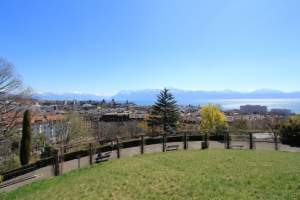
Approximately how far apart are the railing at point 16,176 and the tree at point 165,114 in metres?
18.9

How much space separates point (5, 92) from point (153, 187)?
61.0ft

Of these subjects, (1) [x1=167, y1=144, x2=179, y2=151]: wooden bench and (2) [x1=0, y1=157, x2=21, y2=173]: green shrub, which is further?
(2) [x1=0, y1=157, x2=21, y2=173]: green shrub

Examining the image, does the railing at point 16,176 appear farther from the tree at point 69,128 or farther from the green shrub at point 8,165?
the tree at point 69,128

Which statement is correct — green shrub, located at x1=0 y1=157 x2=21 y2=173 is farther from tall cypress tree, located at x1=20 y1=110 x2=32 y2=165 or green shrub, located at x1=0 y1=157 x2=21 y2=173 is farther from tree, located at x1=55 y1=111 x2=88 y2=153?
tree, located at x1=55 y1=111 x2=88 y2=153

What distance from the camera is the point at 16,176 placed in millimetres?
13094

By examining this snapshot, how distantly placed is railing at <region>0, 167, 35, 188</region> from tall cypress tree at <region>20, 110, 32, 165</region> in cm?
701

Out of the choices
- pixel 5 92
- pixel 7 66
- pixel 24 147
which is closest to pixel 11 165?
pixel 24 147

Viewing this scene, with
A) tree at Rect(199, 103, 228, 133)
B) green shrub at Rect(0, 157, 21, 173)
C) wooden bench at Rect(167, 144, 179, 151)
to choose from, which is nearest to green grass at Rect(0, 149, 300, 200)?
wooden bench at Rect(167, 144, 179, 151)

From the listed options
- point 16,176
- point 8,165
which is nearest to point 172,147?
point 16,176

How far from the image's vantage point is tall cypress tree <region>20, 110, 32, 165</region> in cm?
1923

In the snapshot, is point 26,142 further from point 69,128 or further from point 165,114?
point 165,114

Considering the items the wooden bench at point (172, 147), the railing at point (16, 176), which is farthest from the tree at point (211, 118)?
the railing at point (16, 176)

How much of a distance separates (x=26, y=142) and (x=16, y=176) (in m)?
7.62

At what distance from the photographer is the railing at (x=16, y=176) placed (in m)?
11.9
